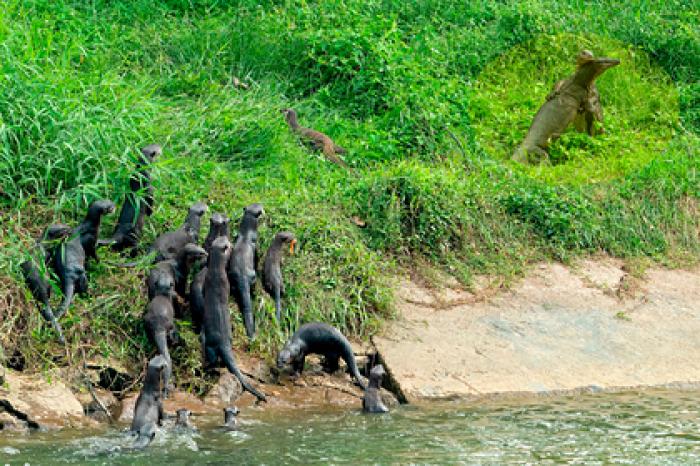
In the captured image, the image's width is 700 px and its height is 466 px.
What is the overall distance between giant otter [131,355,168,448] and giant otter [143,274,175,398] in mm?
510

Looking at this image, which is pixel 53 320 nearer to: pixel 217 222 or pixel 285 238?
pixel 217 222

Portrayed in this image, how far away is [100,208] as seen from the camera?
809cm

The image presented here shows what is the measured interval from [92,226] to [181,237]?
1.92ft

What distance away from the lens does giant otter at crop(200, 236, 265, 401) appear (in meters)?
7.72

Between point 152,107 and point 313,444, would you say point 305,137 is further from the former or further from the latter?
point 313,444

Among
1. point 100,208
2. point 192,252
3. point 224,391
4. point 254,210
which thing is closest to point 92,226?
point 100,208

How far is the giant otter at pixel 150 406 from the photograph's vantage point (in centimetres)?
667

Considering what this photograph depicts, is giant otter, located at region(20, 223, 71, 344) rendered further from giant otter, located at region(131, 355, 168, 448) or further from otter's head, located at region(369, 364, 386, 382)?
otter's head, located at region(369, 364, 386, 382)

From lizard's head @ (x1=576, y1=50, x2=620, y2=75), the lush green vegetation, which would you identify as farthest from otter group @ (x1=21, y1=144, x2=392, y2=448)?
lizard's head @ (x1=576, y1=50, x2=620, y2=75)

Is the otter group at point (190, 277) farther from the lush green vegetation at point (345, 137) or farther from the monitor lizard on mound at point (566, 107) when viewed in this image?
the monitor lizard on mound at point (566, 107)

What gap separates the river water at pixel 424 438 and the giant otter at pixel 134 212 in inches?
60.8

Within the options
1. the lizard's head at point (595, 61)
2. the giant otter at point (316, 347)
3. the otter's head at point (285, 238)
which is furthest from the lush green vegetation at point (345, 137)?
the lizard's head at point (595, 61)

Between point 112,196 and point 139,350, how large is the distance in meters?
1.24

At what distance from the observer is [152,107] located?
9.39m
